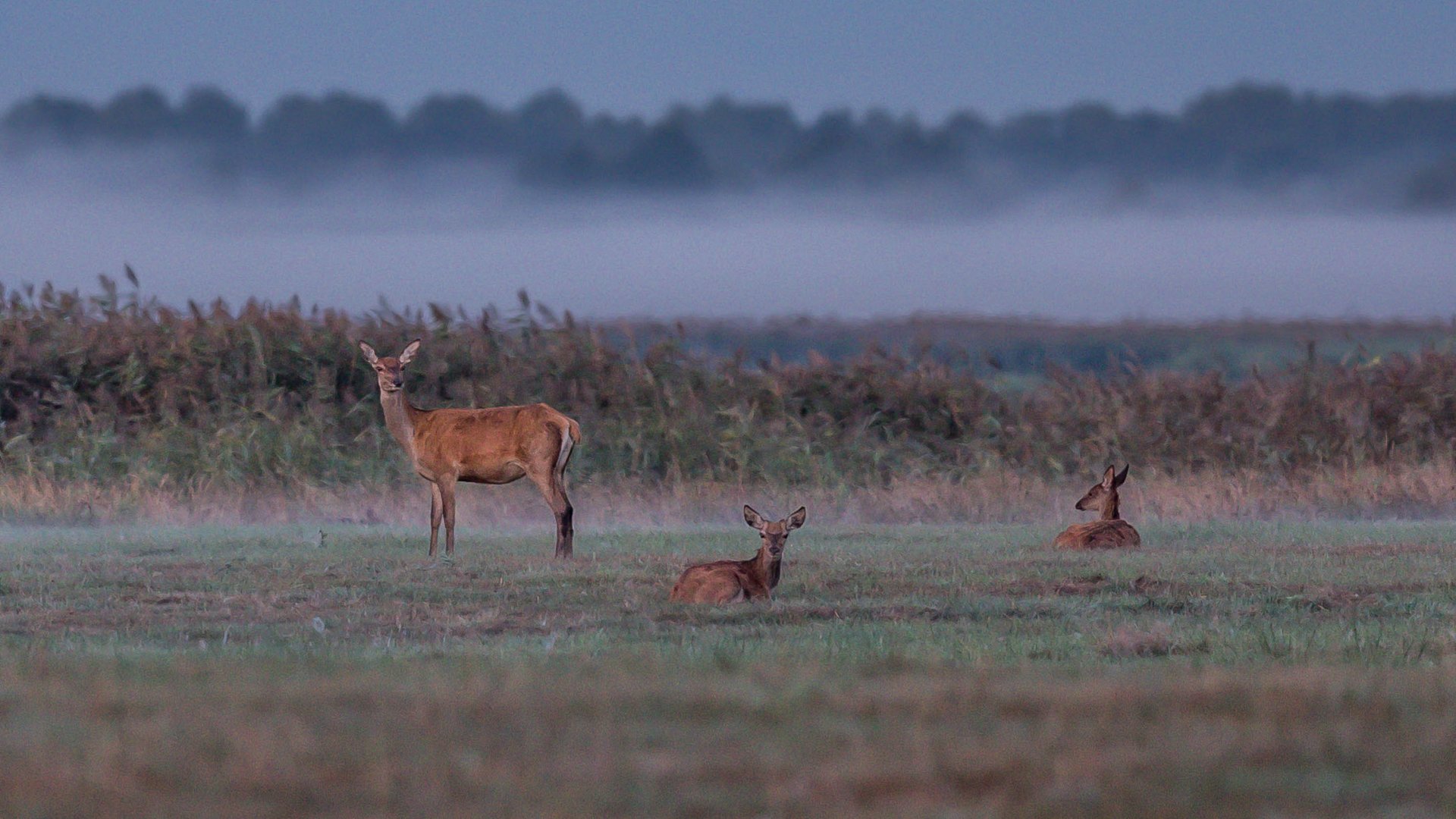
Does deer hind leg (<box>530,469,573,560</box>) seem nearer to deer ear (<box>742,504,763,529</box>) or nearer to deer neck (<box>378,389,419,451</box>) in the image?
deer neck (<box>378,389,419,451</box>)

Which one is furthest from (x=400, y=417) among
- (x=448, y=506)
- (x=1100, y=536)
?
(x=1100, y=536)

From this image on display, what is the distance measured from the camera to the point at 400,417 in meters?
17.3

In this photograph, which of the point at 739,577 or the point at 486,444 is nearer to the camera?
the point at 739,577

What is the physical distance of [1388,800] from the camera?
474cm

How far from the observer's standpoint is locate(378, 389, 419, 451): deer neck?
17.3 m

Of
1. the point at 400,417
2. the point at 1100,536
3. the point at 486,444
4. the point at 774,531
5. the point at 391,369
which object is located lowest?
the point at 1100,536

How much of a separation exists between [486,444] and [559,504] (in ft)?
3.31

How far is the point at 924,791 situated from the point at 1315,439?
69.8 ft

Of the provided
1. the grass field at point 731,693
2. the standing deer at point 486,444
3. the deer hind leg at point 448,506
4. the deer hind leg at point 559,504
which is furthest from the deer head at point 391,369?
the grass field at point 731,693

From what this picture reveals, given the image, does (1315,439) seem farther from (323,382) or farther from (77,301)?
(77,301)

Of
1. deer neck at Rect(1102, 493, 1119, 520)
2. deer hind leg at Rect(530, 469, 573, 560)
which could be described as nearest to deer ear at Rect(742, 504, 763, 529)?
deer hind leg at Rect(530, 469, 573, 560)

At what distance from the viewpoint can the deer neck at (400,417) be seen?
17.3m

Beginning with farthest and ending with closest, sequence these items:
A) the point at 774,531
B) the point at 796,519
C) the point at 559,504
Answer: the point at 559,504, the point at 796,519, the point at 774,531

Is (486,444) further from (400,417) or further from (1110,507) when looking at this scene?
(1110,507)
